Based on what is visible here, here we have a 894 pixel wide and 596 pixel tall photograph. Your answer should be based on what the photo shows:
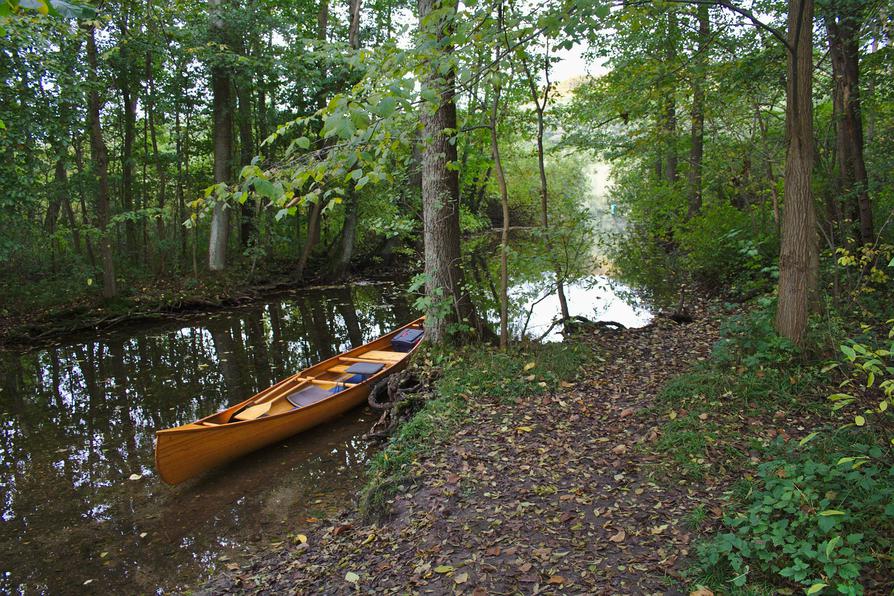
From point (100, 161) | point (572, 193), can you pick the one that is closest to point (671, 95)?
point (572, 193)

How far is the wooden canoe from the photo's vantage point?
5.77m

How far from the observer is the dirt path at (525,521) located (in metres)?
3.35

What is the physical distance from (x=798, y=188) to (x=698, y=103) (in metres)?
5.12

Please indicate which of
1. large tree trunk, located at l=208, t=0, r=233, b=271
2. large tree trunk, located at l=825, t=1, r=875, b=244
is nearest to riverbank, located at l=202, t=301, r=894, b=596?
large tree trunk, located at l=825, t=1, r=875, b=244

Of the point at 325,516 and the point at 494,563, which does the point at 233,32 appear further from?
the point at 494,563

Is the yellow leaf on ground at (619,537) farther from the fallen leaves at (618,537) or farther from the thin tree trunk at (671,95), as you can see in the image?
the thin tree trunk at (671,95)

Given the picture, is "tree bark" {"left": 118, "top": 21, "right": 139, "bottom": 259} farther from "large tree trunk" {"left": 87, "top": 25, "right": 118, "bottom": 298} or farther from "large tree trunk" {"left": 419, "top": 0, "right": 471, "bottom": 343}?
"large tree trunk" {"left": 419, "top": 0, "right": 471, "bottom": 343}

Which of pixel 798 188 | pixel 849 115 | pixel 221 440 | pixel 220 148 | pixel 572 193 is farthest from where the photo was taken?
pixel 220 148

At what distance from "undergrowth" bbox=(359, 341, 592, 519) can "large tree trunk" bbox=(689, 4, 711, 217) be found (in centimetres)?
431

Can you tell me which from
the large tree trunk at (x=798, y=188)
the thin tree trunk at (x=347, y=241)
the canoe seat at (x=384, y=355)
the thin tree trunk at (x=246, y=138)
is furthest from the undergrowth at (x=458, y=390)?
the thin tree trunk at (x=347, y=241)

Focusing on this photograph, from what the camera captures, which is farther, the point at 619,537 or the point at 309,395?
the point at 309,395

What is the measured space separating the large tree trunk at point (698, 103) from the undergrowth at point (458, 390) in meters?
4.31

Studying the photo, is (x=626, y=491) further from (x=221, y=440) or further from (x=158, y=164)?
(x=158, y=164)

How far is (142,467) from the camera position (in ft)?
21.2
